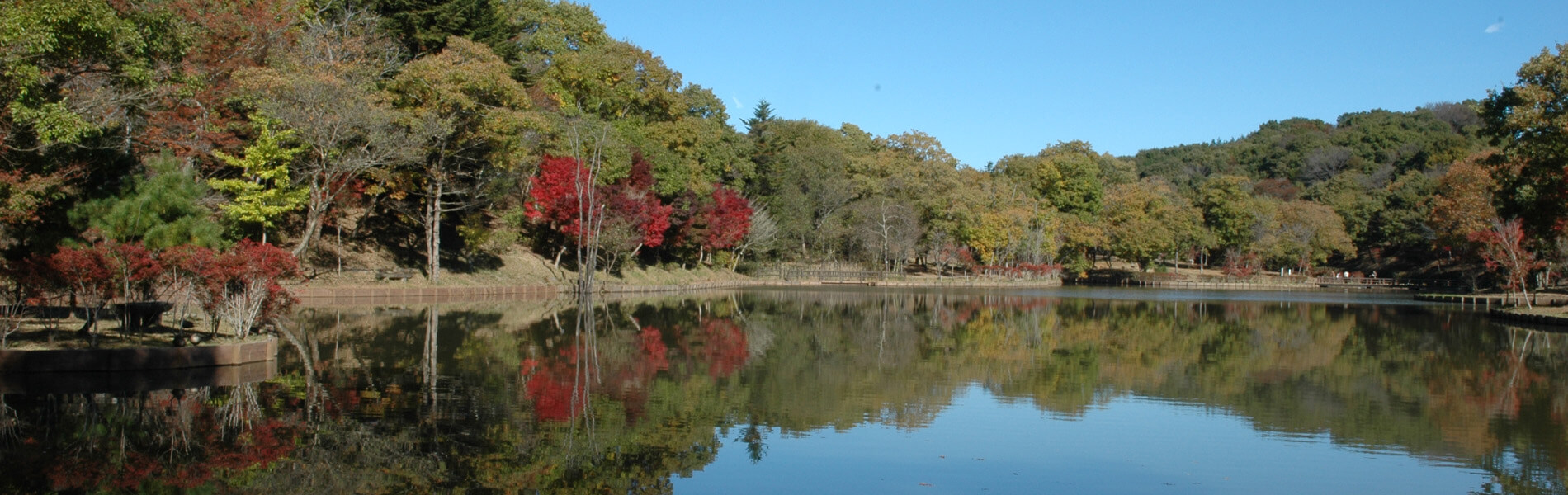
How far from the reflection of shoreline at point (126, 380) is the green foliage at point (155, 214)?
161 inches

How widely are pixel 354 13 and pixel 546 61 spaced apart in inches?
413

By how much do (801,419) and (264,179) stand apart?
2261 cm

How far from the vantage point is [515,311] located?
29.9m

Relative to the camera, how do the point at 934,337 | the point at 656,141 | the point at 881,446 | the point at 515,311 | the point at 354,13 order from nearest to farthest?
the point at 881,446, the point at 934,337, the point at 515,311, the point at 354,13, the point at 656,141

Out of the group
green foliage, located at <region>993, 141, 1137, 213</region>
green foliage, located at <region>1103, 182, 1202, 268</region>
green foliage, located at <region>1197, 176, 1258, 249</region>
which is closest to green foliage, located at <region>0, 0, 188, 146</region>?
green foliage, located at <region>1103, 182, 1202, 268</region>

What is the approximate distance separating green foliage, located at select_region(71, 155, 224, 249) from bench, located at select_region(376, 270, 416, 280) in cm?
1612

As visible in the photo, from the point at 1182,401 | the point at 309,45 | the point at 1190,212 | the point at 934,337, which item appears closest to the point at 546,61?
the point at 309,45

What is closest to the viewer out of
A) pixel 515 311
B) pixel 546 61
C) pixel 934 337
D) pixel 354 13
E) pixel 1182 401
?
pixel 1182 401

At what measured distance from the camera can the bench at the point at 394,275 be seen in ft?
113

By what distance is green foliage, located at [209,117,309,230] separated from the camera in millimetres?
27688

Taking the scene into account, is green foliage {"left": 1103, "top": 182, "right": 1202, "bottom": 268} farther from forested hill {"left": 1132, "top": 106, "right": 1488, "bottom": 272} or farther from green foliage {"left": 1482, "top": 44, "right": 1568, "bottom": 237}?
green foliage {"left": 1482, "top": 44, "right": 1568, "bottom": 237}

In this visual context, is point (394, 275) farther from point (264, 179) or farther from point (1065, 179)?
point (1065, 179)

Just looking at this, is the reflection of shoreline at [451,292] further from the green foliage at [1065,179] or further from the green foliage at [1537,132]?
the green foliage at [1065,179]

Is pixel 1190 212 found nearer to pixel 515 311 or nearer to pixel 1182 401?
pixel 515 311
